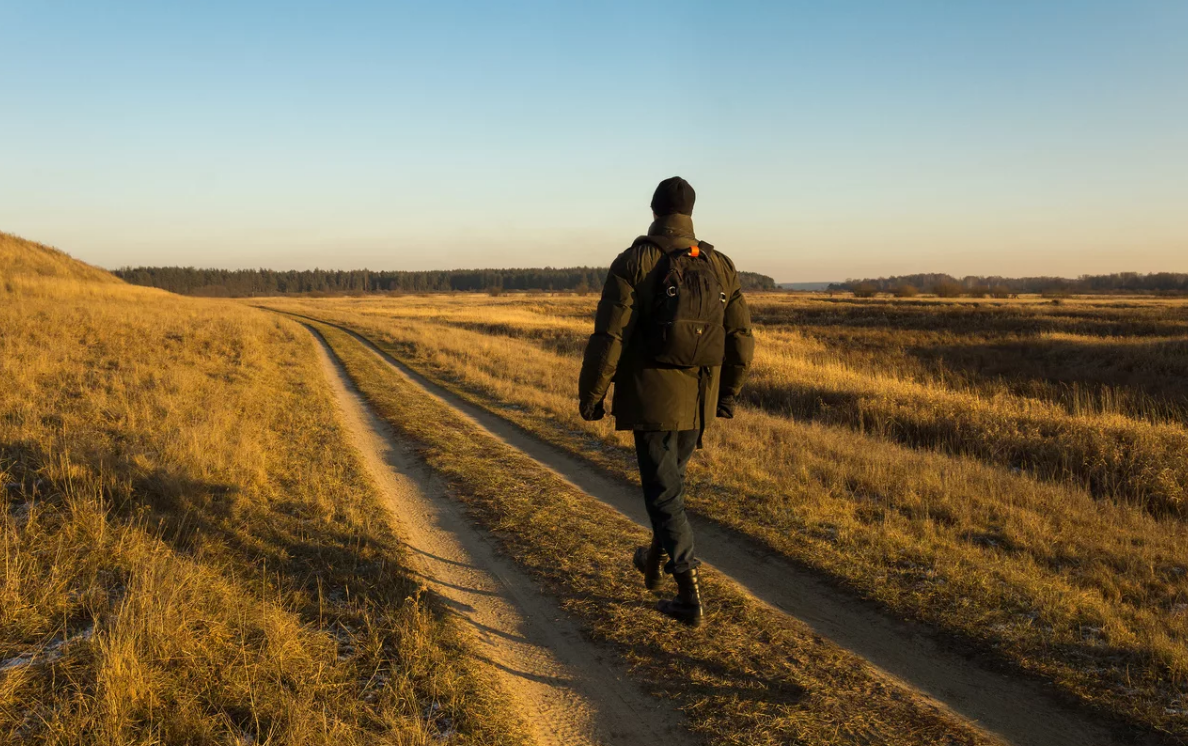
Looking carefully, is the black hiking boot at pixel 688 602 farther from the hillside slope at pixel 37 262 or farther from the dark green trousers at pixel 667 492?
the hillside slope at pixel 37 262

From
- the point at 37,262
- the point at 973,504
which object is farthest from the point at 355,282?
the point at 973,504

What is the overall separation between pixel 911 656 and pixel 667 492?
187cm

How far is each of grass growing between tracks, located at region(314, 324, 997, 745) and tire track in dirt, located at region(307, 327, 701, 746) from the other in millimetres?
157

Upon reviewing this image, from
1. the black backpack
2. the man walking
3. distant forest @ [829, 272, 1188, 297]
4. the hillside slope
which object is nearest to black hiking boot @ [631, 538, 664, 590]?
the man walking

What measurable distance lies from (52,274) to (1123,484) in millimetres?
57804

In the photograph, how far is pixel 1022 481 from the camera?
319 inches

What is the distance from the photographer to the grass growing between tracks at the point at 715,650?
3277 millimetres

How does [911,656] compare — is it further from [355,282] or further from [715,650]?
[355,282]

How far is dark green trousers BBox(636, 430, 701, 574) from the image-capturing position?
414cm

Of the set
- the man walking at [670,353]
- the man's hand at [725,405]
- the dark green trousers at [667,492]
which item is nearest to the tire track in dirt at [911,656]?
the dark green trousers at [667,492]

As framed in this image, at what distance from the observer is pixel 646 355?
13.1ft

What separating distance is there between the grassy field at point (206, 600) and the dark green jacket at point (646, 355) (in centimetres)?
185

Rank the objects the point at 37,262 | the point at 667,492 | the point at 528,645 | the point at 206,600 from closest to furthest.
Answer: the point at 206,600, the point at 528,645, the point at 667,492, the point at 37,262

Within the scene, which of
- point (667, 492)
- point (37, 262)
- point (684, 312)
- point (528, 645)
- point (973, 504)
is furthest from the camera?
point (37, 262)
